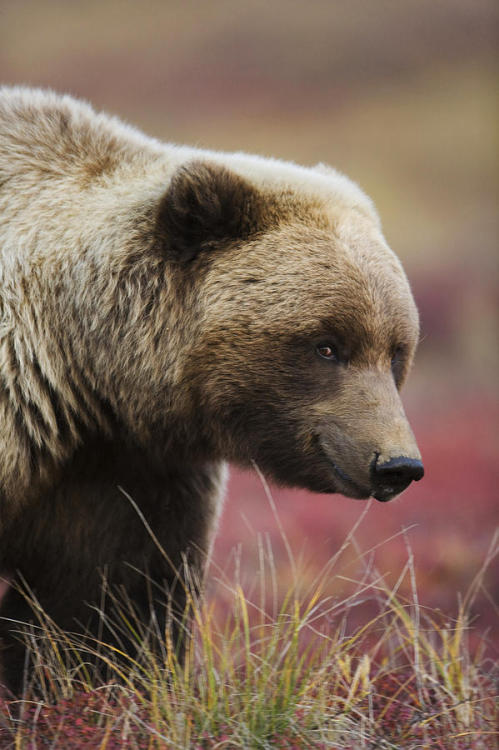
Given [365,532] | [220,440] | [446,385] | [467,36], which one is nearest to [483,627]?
[365,532]

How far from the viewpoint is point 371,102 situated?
16969 mm

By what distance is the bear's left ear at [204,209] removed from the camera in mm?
3488

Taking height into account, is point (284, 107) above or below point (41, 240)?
above

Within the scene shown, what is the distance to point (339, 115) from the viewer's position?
17.2m

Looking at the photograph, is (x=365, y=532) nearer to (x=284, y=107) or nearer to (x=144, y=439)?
(x=144, y=439)

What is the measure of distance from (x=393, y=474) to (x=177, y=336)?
37.7 inches

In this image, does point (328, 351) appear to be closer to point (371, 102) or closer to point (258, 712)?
point (258, 712)

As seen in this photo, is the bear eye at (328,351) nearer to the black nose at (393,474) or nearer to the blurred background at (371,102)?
the black nose at (393,474)

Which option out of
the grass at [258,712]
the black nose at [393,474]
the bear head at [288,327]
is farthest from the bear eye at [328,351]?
the grass at [258,712]

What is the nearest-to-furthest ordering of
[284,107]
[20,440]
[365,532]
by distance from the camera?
1. [20,440]
2. [365,532]
3. [284,107]

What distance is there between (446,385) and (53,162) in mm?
10649

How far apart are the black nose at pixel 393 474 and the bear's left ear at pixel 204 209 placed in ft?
3.40

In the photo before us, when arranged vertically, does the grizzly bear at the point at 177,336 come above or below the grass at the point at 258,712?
above

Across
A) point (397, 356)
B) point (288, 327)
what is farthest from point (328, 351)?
point (397, 356)
